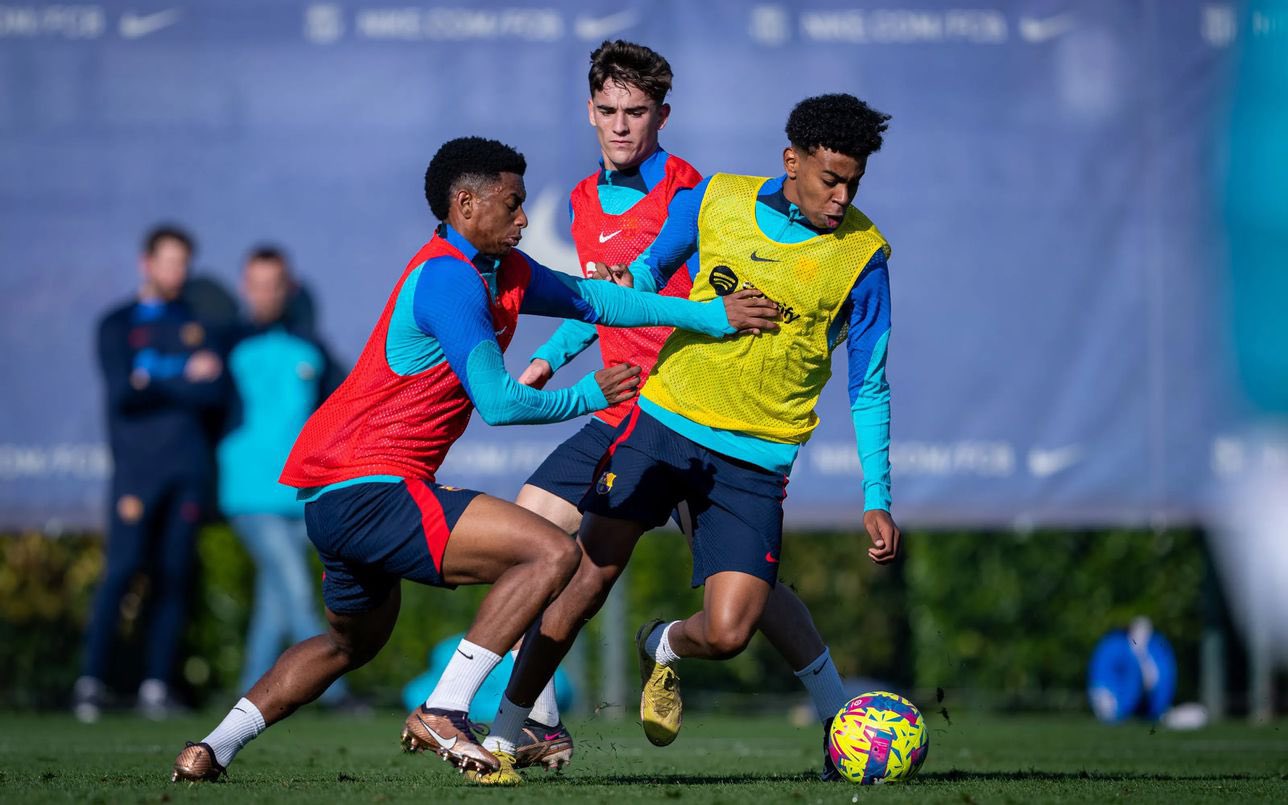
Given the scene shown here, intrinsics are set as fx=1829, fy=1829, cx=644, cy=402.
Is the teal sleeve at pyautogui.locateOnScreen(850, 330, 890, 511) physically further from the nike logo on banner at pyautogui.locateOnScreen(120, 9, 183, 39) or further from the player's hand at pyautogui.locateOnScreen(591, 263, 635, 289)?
the nike logo on banner at pyautogui.locateOnScreen(120, 9, 183, 39)

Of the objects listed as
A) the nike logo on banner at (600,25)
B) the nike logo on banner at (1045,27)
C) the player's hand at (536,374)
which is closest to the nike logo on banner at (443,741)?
the player's hand at (536,374)

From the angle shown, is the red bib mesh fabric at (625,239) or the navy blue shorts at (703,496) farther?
the red bib mesh fabric at (625,239)

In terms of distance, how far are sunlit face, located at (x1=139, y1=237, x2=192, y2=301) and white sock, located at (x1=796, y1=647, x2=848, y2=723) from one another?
6.31 meters

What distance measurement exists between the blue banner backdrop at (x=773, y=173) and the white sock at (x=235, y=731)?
220 inches

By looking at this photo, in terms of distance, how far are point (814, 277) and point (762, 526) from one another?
3.04ft

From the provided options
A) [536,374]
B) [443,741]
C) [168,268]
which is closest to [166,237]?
[168,268]

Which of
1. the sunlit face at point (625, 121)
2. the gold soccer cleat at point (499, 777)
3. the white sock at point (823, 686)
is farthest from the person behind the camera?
the sunlit face at point (625, 121)

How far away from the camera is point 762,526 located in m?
6.68

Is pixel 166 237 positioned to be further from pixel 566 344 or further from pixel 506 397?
pixel 506 397

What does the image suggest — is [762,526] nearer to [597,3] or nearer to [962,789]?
[962,789]

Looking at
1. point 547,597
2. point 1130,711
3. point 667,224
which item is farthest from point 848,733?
point 1130,711

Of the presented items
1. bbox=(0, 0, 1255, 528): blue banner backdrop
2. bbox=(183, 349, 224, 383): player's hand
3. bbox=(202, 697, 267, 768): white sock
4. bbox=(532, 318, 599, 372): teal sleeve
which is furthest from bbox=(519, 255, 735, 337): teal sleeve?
bbox=(183, 349, 224, 383): player's hand

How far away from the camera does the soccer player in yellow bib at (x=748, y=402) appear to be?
662 cm

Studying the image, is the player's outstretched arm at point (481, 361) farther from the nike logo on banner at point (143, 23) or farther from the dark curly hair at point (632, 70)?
the nike logo on banner at point (143, 23)
